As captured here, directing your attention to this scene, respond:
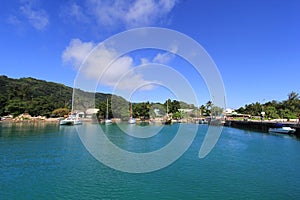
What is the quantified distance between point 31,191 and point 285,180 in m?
13.2

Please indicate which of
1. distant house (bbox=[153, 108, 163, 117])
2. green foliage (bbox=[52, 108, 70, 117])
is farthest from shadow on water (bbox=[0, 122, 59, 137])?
distant house (bbox=[153, 108, 163, 117])

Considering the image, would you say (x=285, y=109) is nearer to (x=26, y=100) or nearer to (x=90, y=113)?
(x=90, y=113)

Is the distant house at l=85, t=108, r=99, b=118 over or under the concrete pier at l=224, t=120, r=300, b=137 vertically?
over

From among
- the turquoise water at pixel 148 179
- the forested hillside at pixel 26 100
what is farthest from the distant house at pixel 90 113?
the turquoise water at pixel 148 179

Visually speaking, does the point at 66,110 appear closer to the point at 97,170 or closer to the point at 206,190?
the point at 97,170

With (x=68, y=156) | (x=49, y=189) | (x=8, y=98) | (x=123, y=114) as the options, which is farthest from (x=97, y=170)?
(x=8, y=98)

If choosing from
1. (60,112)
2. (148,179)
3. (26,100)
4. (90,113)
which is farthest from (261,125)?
(26,100)

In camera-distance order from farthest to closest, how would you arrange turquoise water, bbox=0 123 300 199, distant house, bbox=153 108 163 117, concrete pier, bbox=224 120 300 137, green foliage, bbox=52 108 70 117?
distant house, bbox=153 108 163 117
green foliage, bbox=52 108 70 117
concrete pier, bbox=224 120 300 137
turquoise water, bbox=0 123 300 199

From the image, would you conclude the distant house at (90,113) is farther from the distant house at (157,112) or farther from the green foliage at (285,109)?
the green foliage at (285,109)

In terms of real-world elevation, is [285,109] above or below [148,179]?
above

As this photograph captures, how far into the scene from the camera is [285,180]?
1284 centimetres

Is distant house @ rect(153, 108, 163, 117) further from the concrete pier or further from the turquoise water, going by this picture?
the turquoise water

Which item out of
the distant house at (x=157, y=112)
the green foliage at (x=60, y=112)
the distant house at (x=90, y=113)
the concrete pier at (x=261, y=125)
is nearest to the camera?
the concrete pier at (x=261, y=125)

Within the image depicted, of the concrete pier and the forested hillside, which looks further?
the forested hillside
